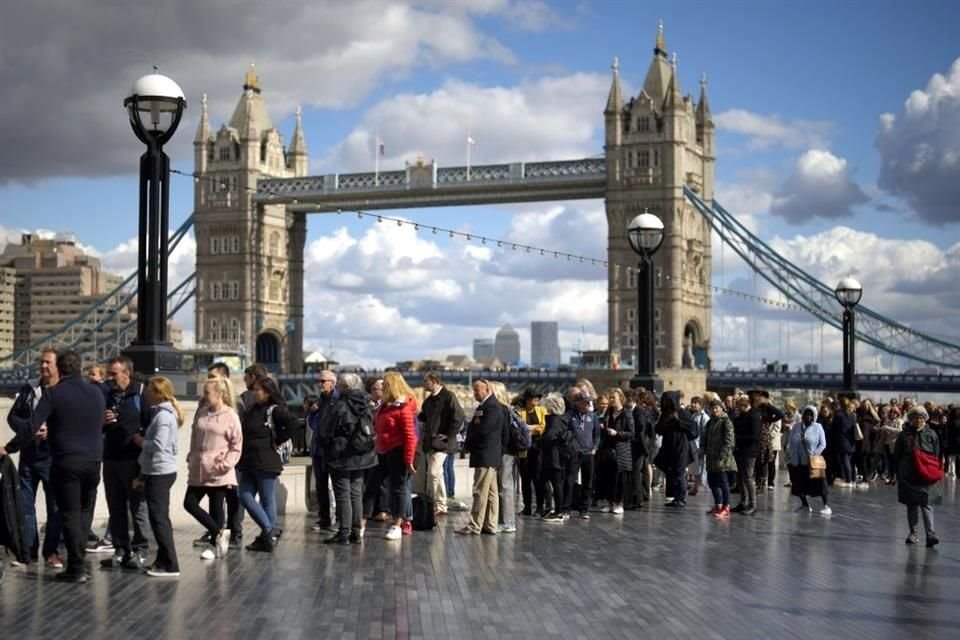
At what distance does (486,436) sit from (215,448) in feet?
10.3

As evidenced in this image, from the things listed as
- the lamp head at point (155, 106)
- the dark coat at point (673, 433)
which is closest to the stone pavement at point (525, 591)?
the dark coat at point (673, 433)

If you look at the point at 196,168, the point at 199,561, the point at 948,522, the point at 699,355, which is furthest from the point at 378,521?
the point at 196,168

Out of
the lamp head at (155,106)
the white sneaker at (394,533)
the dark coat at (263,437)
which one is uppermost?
the lamp head at (155,106)

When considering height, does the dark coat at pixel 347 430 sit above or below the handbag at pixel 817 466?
above

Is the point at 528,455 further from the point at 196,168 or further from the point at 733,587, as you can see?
the point at 196,168

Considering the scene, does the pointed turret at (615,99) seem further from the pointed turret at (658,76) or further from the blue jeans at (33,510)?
the blue jeans at (33,510)

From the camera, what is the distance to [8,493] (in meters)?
9.11

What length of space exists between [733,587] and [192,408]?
5812 millimetres

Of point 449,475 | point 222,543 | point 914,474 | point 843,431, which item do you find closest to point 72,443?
point 222,543

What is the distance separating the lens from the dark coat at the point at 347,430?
11852 mm

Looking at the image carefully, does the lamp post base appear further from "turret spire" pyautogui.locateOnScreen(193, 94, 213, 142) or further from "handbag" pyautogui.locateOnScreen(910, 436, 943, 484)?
"turret spire" pyautogui.locateOnScreen(193, 94, 213, 142)

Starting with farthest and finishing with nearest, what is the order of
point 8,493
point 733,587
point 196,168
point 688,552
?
point 196,168 → point 688,552 → point 733,587 → point 8,493

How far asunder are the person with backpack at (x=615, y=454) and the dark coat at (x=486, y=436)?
273 cm

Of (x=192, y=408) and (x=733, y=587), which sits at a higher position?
(x=192, y=408)
